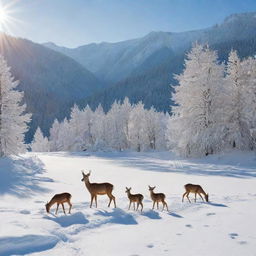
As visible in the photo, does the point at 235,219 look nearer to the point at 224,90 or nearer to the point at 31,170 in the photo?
the point at 31,170

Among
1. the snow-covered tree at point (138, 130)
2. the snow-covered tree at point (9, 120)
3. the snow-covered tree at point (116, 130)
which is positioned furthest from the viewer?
the snow-covered tree at point (116, 130)

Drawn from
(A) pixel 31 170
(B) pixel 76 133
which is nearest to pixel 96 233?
(A) pixel 31 170

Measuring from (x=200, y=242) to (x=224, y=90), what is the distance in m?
30.7

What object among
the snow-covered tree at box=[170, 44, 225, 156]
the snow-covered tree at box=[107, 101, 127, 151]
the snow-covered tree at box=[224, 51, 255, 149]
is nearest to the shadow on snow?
the snow-covered tree at box=[170, 44, 225, 156]

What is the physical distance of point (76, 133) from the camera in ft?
269

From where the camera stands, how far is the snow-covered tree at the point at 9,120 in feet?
104

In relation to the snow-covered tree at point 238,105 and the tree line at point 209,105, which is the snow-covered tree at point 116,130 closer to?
the tree line at point 209,105

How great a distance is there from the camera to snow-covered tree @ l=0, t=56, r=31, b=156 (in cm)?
3159

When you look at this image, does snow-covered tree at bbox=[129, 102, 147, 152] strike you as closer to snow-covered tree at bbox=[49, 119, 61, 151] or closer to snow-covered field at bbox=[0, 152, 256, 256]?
snow-covered tree at bbox=[49, 119, 61, 151]

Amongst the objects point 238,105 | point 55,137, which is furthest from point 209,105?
point 55,137

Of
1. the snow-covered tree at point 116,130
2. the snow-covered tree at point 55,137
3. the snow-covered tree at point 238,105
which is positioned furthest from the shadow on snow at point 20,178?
the snow-covered tree at point 55,137

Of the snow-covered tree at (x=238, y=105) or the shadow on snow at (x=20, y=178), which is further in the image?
the snow-covered tree at (x=238, y=105)

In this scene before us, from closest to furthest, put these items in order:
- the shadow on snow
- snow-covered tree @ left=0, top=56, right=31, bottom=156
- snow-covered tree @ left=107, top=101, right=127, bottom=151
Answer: the shadow on snow
snow-covered tree @ left=0, top=56, right=31, bottom=156
snow-covered tree @ left=107, top=101, right=127, bottom=151

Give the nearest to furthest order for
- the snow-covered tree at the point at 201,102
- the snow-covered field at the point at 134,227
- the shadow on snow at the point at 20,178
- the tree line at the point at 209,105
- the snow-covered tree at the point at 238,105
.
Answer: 1. the snow-covered field at the point at 134,227
2. the shadow on snow at the point at 20,178
3. the tree line at the point at 209,105
4. the snow-covered tree at the point at 238,105
5. the snow-covered tree at the point at 201,102
